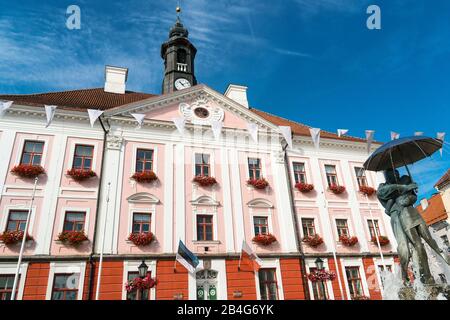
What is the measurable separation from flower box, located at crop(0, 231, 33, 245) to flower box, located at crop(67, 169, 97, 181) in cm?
361

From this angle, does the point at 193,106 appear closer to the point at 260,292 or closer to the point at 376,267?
the point at 260,292

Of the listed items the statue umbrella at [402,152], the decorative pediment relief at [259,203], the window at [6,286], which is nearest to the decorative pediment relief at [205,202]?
the decorative pediment relief at [259,203]

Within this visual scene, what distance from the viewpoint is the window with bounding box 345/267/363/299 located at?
63.1 feet

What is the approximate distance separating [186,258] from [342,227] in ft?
35.6

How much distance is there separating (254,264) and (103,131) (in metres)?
11.6

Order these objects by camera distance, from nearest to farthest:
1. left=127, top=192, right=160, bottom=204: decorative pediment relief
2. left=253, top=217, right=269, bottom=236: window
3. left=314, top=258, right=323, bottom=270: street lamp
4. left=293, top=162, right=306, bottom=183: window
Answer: left=127, top=192, right=160, bottom=204: decorative pediment relief, left=314, top=258, right=323, bottom=270: street lamp, left=253, top=217, right=269, bottom=236: window, left=293, top=162, right=306, bottom=183: window

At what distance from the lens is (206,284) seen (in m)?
17.2

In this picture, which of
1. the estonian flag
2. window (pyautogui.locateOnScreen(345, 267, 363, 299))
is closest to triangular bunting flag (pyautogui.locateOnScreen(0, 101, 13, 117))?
the estonian flag

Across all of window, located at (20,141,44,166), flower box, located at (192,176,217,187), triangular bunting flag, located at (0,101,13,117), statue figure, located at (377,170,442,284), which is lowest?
statue figure, located at (377,170,442,284)

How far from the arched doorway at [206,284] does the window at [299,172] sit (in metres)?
8.58

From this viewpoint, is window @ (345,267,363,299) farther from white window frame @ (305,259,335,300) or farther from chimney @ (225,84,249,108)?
chimney @ (225,84,249,108)

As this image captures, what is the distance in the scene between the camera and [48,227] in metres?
15.9
